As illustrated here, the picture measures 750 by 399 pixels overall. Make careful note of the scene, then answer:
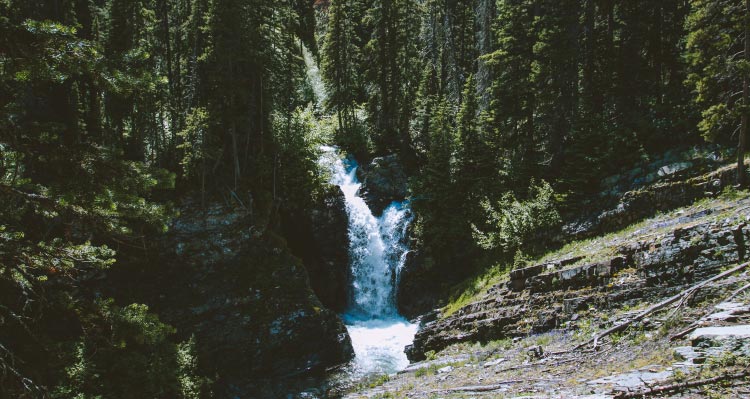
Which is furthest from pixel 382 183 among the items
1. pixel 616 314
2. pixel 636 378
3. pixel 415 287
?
pixel 636 378

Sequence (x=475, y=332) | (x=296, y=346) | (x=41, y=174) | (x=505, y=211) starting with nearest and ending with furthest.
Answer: (x=41, y=174)
(x=475, y=332)
(x=296, y=346)
(x=505, y=211)

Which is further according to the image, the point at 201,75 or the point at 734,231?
the point at 201,75

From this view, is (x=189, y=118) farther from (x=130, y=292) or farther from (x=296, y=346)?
(x=296, y=346)

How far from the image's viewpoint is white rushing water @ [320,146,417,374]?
896 inches

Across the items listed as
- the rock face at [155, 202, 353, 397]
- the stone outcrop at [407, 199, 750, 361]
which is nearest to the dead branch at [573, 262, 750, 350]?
the stone outcrop at [407, 199, 750, 361]

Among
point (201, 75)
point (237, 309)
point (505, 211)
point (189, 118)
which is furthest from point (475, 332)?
point (201, 75)

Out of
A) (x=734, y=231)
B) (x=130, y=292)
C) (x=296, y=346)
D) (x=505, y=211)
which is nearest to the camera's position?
(x=734, y=231)

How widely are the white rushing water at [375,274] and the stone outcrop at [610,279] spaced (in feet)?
12.5

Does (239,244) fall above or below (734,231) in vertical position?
above

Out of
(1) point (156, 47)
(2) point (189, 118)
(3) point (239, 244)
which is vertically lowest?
(3) point (239, 244)

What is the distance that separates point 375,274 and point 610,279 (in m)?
15.2

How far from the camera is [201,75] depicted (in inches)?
899

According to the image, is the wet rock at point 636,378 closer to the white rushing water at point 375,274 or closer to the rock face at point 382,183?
the white rushing water at point 375,274

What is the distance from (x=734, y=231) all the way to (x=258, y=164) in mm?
20568
